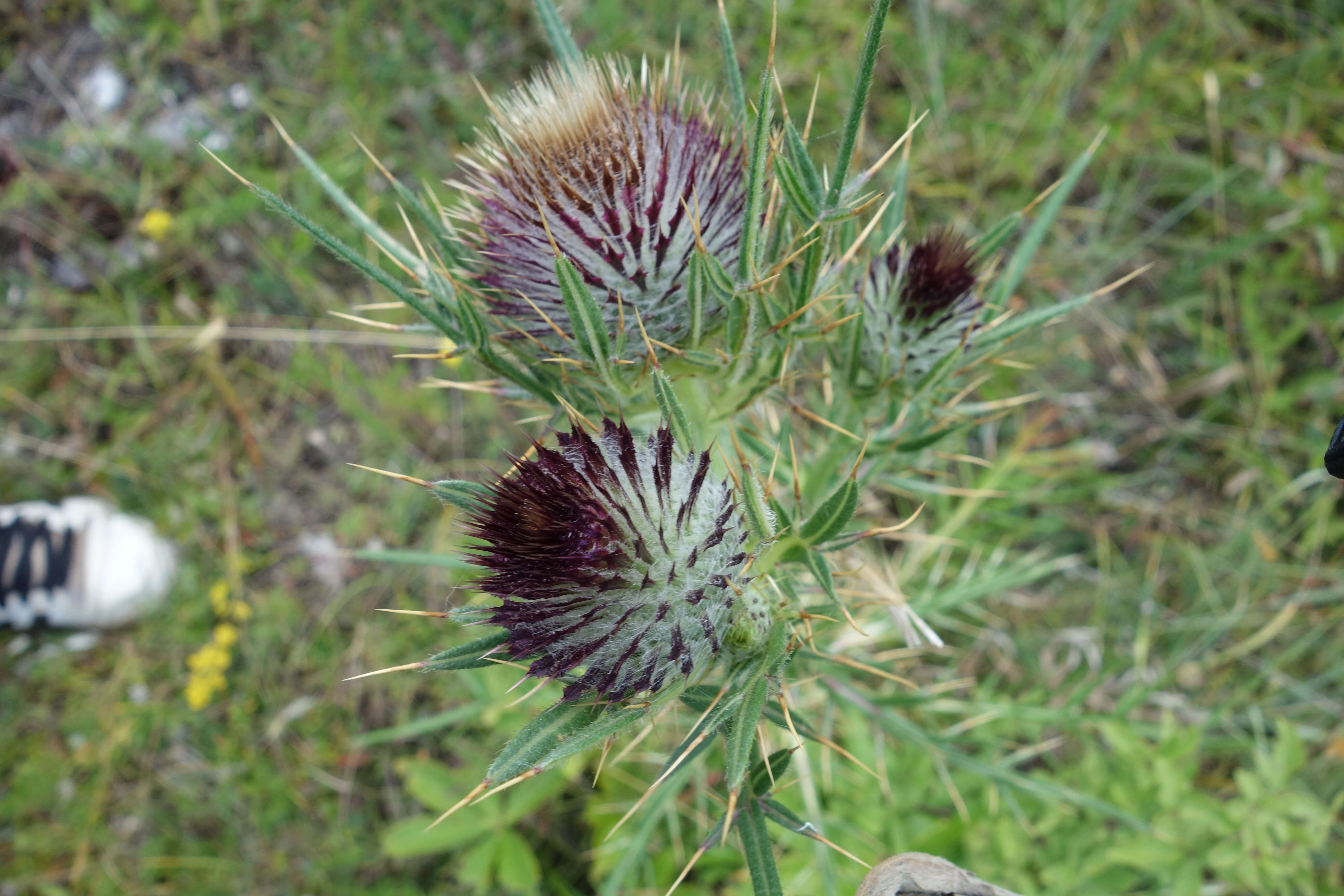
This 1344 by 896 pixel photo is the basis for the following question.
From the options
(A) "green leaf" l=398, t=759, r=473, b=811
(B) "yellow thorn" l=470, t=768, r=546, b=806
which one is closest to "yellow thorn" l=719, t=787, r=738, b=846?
(B) "yellow thorn" l=470, t=768, r=546, b=806

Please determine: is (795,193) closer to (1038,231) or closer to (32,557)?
(1038,231)

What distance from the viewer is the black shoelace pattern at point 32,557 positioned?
4.52 meters

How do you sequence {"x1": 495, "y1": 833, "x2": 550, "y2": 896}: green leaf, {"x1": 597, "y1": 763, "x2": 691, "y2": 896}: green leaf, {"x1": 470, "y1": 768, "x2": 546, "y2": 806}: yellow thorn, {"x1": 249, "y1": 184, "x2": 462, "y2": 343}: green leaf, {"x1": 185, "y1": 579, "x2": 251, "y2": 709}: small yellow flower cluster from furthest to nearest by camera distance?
{"x1": 185, "y1": 579, "x2": 251, "y2": 709}: small yellow flower cluster, {"x1": 495, "y1": 833, "x2": 550, "y2": 896}: green leaf, {"x1": 597, "y1": 763, "x2": 691, "y2": 896}: green leaf, {"x1": 249, "y1": 184, "x2": 462, "y2": 343}: green leaf, {"x1": 470, "y1": 768, "x2": 546, "y2": 806}: yellow thorn

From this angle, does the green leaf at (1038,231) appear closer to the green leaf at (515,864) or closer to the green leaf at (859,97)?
the green leaf at (859,97)

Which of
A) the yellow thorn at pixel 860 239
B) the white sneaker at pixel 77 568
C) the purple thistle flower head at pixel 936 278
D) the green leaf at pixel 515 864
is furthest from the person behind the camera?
the white sneaker at pixel 77 568

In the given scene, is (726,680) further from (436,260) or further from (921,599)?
(921,599)

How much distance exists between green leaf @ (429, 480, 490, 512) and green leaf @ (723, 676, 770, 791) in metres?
0.64

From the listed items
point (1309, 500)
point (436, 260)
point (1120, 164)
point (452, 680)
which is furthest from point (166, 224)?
point (1309, 500)

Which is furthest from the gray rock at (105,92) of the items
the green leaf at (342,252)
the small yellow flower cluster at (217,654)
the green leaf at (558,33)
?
the green leaf at (342,252)

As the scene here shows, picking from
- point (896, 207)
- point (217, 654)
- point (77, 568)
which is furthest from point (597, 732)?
point (77, 568)

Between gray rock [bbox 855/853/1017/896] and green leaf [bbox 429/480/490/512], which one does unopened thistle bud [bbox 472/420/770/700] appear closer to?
green leaf [bbox 429/480/490/512]

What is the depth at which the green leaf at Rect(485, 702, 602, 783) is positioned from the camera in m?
1.40

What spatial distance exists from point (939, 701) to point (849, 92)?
296 cm

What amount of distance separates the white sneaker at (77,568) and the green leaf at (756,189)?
445cm
